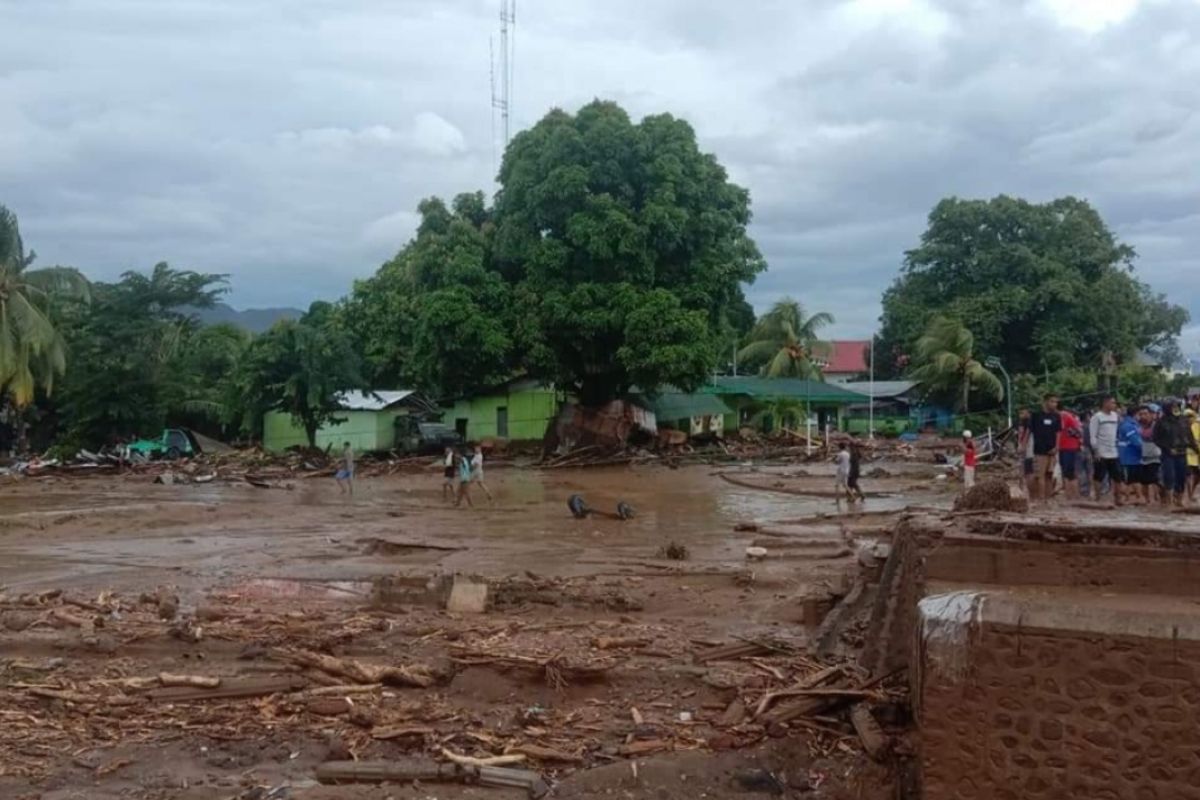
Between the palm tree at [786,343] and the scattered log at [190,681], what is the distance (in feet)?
162

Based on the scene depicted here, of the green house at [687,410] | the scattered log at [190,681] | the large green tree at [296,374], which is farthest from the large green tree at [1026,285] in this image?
the scattered log at [190,681]

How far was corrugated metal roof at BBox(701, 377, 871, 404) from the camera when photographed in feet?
162

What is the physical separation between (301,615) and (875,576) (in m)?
4.93

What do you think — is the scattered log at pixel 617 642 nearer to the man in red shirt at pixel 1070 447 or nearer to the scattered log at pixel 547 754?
the scattered log at pixel 547 754

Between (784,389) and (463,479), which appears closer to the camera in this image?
(463,479)

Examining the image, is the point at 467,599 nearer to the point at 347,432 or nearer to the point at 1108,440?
the point at 1108,440

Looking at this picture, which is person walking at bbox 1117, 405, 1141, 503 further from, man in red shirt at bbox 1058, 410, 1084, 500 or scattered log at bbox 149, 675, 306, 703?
scattered log at bbox 149, 675, 306, 703

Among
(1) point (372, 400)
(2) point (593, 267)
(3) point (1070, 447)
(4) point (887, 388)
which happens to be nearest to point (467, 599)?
(3) point (1070, 447)

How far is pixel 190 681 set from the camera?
7.38 meters

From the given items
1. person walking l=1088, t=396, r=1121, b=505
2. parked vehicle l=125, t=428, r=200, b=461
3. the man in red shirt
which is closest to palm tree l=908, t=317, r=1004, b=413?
parked vehicle l=125, t=428, r=200, b=461

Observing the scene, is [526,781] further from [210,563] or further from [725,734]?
[210,563]

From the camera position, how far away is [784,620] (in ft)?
32.3

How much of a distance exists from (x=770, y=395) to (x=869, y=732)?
4415cm

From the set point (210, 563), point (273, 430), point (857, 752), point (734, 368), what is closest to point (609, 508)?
point (210, 563)
